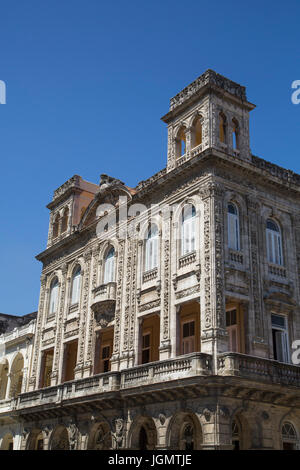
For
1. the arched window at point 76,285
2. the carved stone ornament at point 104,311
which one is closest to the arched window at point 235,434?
the carved stone ornament at point 104,311

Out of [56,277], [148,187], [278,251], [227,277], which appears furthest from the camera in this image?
[56,277]

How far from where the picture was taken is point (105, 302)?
92.8 ft

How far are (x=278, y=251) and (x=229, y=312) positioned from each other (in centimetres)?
390

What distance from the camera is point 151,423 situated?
78.3 feet

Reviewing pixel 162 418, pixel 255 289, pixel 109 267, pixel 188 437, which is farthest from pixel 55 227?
pixel 188 437

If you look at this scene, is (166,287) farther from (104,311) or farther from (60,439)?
(60,439)

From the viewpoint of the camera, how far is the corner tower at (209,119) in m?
25.3

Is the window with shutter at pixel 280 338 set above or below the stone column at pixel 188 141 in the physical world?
below

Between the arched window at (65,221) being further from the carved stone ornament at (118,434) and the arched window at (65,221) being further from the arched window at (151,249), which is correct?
the carved stone ornament at (118,434)

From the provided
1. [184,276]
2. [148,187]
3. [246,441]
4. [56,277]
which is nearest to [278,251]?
[184,276]

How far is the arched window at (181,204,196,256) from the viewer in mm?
24292

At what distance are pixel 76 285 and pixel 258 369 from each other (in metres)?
14.5

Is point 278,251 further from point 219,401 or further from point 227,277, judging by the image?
point 219,401

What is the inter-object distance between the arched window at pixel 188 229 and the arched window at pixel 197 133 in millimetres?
3365
